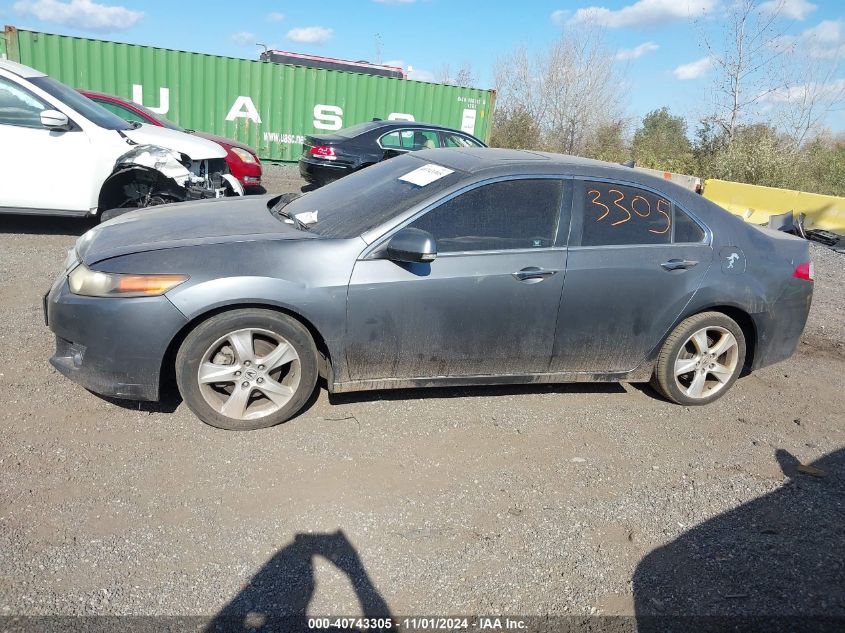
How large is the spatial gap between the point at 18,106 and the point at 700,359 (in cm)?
702

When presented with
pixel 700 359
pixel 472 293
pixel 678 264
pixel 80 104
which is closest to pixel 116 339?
pixel 472 293

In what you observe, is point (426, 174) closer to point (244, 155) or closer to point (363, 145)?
point (244, 155)

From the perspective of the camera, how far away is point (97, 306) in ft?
11.3

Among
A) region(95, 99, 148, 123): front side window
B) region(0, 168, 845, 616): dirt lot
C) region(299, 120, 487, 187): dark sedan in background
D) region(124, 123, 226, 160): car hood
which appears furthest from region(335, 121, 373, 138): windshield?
region(0, 168, 845, 616): dirt lot

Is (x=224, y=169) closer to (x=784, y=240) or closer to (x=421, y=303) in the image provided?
(x=421, y=303)

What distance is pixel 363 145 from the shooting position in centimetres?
1146

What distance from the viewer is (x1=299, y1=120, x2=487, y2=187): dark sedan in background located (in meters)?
11.2

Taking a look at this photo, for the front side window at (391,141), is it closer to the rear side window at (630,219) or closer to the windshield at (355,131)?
the windshield at (355,131)

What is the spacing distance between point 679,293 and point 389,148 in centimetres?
826

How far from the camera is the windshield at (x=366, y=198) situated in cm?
387

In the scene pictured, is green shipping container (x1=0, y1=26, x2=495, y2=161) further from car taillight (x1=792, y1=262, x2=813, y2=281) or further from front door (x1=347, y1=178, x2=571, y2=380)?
car taillight (x1=792, y1=262, x2=813, y2=281)

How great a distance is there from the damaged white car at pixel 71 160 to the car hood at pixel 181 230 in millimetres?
2797

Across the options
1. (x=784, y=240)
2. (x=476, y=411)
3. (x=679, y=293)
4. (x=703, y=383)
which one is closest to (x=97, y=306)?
(x=476, y=411)

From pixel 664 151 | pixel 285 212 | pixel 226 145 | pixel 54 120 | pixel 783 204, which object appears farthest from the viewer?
pixel 664 151
